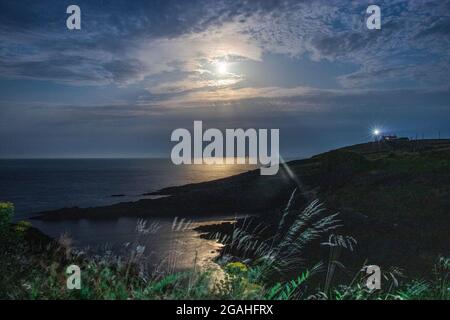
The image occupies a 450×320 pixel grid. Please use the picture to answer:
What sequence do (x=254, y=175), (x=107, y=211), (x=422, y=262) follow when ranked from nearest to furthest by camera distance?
1. (x=422, y=262)
2. (x=107, y=211)
3. (x=254, y=175)

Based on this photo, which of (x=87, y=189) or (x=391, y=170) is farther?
(x=87, y=189)

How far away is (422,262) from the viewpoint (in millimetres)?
31062

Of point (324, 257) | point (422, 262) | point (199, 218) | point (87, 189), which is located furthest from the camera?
point (87, 189)

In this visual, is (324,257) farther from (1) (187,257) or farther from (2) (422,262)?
(1) (187,257)

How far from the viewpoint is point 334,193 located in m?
59.3

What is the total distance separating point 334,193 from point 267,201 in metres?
24.5

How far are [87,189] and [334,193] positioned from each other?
108m

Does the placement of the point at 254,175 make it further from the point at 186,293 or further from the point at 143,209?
the point at 186,293

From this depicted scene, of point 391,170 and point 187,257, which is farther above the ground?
point 391,170

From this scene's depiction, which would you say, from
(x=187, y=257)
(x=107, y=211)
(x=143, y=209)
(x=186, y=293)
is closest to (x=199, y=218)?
(x=143, y=209)

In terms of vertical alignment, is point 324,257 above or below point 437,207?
below
